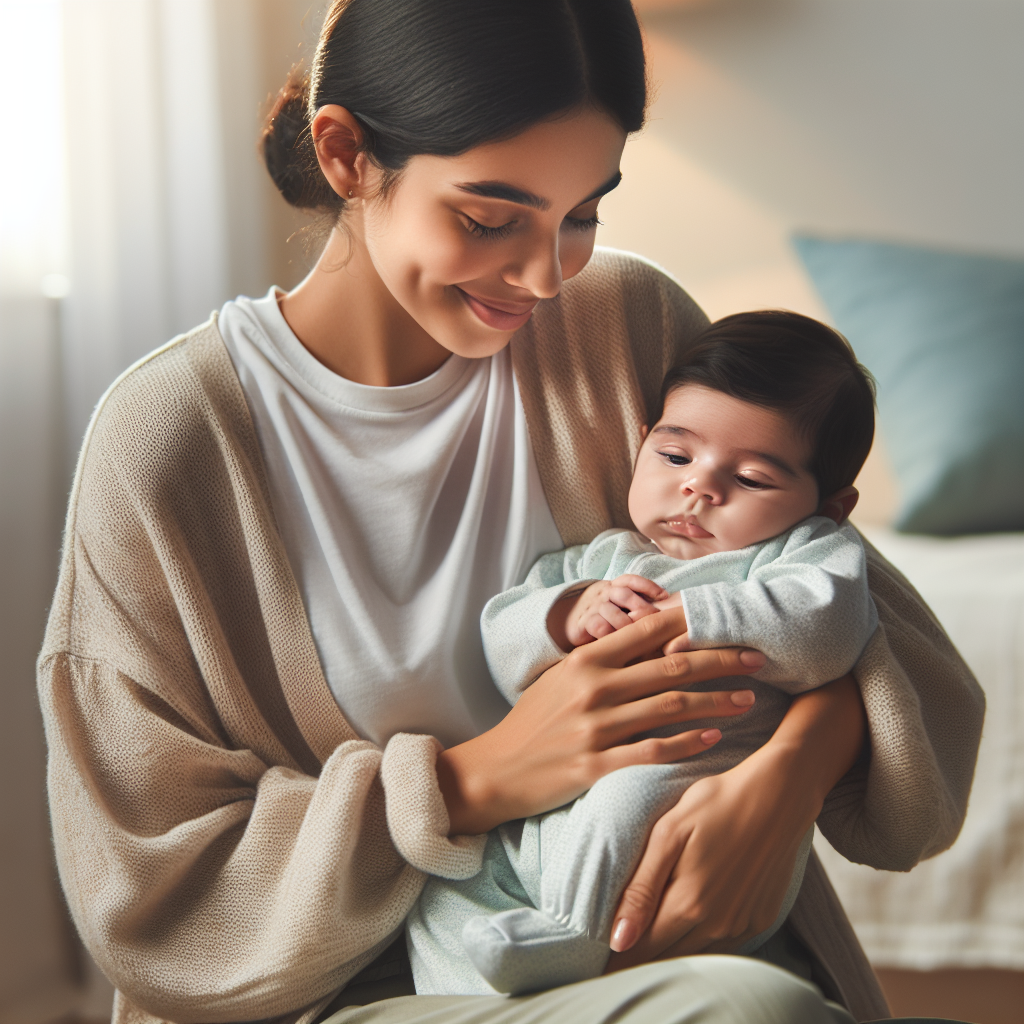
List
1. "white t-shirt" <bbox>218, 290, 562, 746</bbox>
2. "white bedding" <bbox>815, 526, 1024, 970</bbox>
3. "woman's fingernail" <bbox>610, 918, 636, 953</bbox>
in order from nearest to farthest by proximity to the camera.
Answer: "woman's fingernail" <bbox>610, 918, 636, 953</bbox>, "white t-shirt" <bbox>218, 290, 562, 746</bbox>, "white bedding" <bbox>815, 526, 1024, 970</bbox>

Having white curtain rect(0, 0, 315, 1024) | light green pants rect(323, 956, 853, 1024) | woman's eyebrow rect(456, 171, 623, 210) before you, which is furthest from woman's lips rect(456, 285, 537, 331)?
white curtain rect(0, 0, 315, 1024)

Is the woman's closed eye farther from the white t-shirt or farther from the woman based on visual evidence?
the white t-shirt

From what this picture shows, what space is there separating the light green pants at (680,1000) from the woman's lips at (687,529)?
415 millimetres

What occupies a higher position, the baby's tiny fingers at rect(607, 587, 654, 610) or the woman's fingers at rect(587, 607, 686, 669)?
the baby's tiny fingers at rect(607, 587, 654, 610)

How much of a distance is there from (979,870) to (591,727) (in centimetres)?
100

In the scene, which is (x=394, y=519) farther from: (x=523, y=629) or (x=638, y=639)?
(x=638, y=639)

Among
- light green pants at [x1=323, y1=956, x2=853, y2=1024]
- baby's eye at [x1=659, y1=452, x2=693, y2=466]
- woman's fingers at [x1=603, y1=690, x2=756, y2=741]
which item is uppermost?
baby's eye at [x1=659, y1=452, x2=693, y2=466]

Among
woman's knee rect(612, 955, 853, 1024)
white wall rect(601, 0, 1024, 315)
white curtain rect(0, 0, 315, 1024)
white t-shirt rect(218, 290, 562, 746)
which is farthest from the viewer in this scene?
white wall rect(601, 0, 1024, 315)

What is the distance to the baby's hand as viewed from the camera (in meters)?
0.91

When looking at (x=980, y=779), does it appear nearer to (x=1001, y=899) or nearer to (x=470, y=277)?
(x=1001, y=899)

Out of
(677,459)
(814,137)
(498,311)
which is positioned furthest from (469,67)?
(814,137)

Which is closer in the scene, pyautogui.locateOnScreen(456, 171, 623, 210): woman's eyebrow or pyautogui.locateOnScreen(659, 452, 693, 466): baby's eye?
pyautogui.locateOnScreen(456, 171, 623, 210): woman's eyebrow

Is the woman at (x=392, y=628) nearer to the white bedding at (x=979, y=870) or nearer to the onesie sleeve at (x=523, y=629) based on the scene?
the onesie sleeve at (x=523, y=629)

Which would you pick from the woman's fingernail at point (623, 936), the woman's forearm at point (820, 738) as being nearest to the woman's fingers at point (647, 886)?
the woman's fingernail at point (623, 936)
